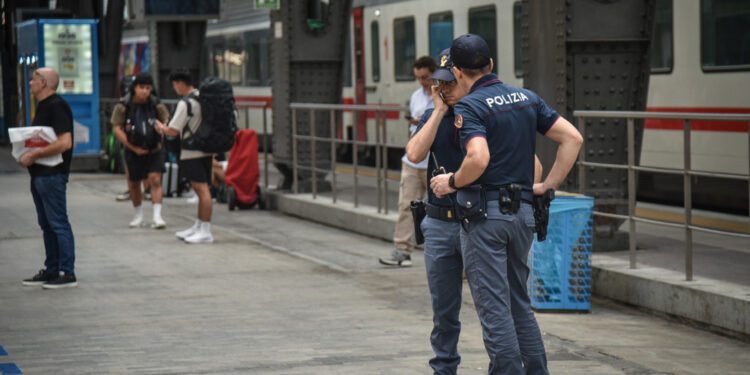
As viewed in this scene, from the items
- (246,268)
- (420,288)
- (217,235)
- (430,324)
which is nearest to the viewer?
(430,324)

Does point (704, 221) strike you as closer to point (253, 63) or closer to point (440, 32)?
point (440, 32)

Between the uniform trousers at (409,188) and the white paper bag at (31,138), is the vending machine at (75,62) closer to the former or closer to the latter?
the white paper bag at (31,138)

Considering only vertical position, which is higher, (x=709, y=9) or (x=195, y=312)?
(x=709, y=9)

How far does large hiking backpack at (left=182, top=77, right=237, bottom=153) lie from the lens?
11.8 metres

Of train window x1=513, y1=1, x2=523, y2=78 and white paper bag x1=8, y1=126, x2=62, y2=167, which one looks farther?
train window x1=513, y1=1, x2=523, y2=78

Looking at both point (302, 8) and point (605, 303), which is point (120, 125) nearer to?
point (302, 8)

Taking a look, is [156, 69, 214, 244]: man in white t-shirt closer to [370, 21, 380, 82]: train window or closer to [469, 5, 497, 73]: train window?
[469, 5, 497, 73]: train window

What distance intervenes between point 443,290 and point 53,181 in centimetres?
459

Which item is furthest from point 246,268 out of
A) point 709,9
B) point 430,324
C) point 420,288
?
point 709,9

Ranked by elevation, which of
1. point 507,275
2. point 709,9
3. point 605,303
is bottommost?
point 605,303

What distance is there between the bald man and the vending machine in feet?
36.3

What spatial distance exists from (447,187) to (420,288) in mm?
4003

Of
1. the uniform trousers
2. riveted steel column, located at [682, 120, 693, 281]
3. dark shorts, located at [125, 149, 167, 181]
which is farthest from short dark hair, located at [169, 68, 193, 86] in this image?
riveted steel column, located at [682, 120, 693, 281]

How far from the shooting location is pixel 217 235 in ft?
41.4
